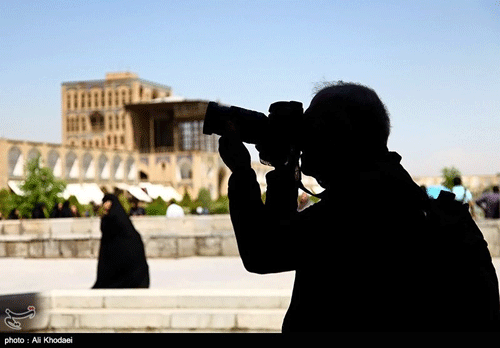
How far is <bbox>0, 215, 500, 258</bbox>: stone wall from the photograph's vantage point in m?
13.6

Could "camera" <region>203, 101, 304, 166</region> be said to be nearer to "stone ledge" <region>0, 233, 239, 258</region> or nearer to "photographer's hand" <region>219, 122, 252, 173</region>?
"photographer's hand" <region>219, 122, 252, 173</region>

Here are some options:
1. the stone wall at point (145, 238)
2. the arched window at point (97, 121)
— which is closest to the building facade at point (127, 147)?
the arched window at point (97, 121)

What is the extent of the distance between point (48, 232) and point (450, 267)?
1537 cm

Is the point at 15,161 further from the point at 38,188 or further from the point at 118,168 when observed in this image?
the point at 38,188

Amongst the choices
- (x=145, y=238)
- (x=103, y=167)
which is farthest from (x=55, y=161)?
(x=145, y=238)

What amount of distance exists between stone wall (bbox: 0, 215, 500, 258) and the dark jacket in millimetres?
11706

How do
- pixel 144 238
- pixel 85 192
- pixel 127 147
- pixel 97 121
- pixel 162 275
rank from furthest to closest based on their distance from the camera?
1. pixel 97 121
2. pixel 127 147
3. pixel 85 192
4. pixel 144 238
5. pixel 162 275

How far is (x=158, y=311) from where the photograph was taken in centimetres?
559

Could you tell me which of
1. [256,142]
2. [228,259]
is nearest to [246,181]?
[256,142]

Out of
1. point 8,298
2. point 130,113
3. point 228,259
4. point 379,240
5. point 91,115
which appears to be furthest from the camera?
point 91,115

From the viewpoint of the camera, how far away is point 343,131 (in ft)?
5.01

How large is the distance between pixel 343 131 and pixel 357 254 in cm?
26

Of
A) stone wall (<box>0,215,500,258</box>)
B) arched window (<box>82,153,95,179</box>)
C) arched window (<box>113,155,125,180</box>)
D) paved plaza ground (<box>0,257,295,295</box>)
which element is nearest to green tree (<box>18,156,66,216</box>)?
stone wall (<box>0,215,500,258</box>)

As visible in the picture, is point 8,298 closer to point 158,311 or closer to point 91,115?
point 158,311
